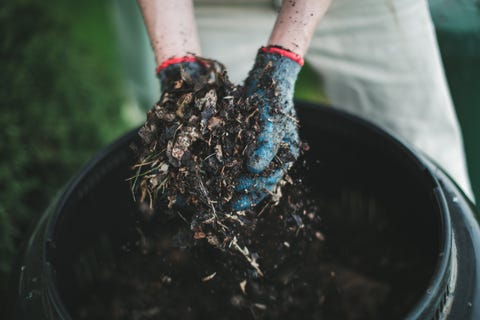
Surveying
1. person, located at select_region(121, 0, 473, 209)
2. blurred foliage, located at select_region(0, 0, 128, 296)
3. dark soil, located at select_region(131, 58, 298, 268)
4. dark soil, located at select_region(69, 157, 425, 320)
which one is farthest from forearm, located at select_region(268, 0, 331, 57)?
blurred foliage, located at select_region(0, 0, 128, 296)

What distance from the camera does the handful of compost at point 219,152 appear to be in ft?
2.56

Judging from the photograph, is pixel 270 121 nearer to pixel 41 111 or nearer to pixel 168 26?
pixel 168 26

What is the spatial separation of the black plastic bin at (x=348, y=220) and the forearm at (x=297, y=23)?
0.21m

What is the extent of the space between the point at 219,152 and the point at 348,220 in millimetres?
591

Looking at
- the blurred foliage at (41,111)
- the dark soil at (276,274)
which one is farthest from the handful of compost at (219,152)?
the blurred foliage at (41,111)

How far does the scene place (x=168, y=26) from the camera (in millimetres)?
982

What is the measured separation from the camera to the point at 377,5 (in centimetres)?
120

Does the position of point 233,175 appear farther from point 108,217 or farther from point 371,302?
point 371,302

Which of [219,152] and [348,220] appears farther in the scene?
[348,220]

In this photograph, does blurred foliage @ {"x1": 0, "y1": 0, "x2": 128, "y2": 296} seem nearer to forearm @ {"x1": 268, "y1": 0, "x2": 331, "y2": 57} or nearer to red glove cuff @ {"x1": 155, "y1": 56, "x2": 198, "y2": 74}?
red glove cuff @ {"x1": 155, "y1": 56, "x2": 198, "y2": 74}

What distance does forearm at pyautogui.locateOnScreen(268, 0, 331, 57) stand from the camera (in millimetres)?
882

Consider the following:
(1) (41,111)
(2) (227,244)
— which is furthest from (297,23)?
(1) (41,111)

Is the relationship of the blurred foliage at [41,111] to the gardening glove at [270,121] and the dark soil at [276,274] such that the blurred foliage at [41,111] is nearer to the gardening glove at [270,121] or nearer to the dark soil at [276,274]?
the dark soil at [276,274]

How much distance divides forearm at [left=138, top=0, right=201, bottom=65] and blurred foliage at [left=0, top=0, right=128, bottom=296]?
743mm
